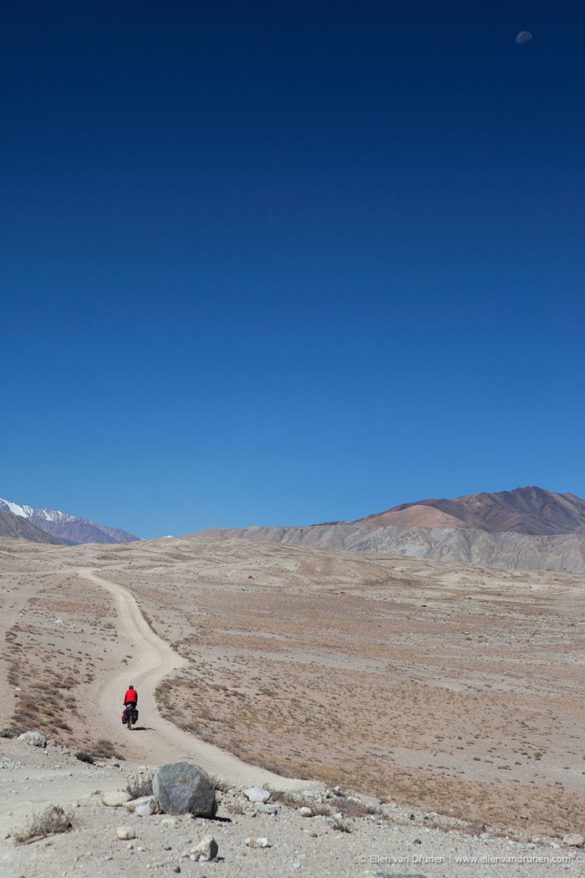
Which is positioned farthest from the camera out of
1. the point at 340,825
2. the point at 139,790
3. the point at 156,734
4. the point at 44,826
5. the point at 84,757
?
the point at 156,734

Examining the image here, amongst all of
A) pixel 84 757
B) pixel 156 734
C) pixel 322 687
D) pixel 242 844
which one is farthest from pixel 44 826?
pixel 322 687

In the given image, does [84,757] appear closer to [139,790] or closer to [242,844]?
[139,790]

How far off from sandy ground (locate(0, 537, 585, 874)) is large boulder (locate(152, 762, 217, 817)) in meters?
3.29

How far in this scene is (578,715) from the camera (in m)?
36.9

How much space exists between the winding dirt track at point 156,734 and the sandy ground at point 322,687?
120mm

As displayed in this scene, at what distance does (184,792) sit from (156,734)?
1303 centimetres

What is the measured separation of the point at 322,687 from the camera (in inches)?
1502

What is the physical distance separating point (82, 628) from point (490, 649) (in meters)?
36.5

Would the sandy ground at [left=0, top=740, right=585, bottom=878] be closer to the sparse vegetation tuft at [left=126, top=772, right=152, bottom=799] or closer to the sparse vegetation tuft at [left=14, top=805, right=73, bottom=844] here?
the sparse vegetation tuft at [left=14, top=805, right=73, bottom=844]

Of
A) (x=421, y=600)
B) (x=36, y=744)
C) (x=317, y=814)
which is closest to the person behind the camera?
(x=317, y=814)

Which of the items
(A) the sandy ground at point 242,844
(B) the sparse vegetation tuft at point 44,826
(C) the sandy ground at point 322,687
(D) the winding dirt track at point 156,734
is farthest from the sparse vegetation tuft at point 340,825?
(C) the sandy ground at point 322,687

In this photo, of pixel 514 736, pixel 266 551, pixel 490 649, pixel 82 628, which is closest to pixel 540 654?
pixel 490 649

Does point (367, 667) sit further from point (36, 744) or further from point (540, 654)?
point (36, 744)

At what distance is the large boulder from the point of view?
11688mm
